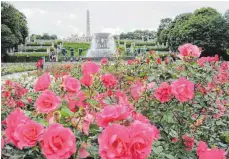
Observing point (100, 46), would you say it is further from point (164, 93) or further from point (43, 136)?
point (43, 136)

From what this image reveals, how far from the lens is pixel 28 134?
1384 millimetres

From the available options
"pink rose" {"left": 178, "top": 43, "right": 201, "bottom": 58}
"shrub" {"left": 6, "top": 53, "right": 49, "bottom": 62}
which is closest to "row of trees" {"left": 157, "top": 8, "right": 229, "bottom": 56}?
"shrub" {"left": 6, "top": 53, "right": 49, "bottom": 62}

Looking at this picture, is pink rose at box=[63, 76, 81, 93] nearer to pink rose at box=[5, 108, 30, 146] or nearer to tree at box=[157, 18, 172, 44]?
pink rose at box=[5, 108, 30, 146]

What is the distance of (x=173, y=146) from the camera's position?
7.53ft

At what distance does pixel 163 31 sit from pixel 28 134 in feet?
135

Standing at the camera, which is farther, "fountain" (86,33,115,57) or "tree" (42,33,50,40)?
"tree" (42,33,50,40)

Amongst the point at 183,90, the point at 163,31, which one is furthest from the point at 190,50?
the point at 163,31

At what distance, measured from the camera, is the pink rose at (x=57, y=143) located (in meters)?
1.28

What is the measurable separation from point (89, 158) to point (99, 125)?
0.70 ft

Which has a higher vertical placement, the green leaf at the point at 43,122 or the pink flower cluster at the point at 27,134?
the pink flower cluster at the point at 27,134

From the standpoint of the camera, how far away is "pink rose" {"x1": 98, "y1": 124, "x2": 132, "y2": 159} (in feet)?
4.07

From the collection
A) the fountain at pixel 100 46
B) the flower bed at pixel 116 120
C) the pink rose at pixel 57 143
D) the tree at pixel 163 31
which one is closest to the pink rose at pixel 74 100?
the flower bed at pixel 116 120

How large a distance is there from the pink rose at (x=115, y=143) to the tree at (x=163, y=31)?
132ft

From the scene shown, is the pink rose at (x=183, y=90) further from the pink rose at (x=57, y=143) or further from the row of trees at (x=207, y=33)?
the row of trees at (x=207, y=33)
